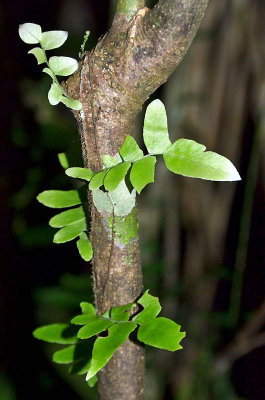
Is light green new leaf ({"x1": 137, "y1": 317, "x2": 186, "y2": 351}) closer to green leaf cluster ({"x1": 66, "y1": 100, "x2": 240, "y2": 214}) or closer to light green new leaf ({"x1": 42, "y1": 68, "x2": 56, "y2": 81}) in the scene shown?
green leaf cluster ({"x1": 66, "y1": 100, "x2": 240, "y2": 214})

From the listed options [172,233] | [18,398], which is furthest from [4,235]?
[172,233]

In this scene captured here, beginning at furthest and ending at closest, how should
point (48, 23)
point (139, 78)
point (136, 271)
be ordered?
point (48, 23) < point (136, 271) < point (139, 78)

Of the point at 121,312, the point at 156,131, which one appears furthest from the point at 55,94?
the point at 121,312

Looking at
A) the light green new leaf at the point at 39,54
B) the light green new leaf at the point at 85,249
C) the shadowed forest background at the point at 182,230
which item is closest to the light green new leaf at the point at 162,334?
the light green new leaf at the point at 85,249

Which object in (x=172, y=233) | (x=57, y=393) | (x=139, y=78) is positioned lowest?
(x=57, y=393)

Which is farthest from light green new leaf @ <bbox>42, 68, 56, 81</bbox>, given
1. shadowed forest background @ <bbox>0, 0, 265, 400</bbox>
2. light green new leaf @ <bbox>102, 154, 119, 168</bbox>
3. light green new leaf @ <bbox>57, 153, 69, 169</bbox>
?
shadowed forest background @ <bbox>0, 0, 265, 400</bbox>

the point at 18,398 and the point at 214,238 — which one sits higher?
the point at 214,238

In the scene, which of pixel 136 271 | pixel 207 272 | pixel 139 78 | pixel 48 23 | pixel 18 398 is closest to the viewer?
pixel 139 78

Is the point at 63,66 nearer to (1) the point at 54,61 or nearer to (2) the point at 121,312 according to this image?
(1) the point at 54,61

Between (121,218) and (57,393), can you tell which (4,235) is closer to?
(57,393)
